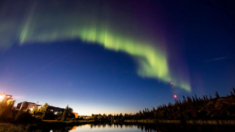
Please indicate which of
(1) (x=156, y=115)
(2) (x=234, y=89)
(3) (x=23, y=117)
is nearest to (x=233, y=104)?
(2) (x=234, y=89)

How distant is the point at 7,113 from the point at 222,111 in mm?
147192

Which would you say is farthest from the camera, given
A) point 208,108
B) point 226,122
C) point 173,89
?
point 173,89

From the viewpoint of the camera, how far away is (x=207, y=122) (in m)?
81.4

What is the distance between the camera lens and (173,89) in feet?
490

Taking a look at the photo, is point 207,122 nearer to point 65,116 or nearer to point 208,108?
point 208,108

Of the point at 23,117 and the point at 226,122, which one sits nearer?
the point at 23,117

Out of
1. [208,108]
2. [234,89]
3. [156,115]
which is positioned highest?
[234,89]

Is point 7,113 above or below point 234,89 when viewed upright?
below

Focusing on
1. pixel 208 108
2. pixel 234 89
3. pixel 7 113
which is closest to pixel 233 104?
pixel 234 89

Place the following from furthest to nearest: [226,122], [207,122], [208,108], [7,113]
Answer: [208,108]
[207,122]
[226,122]
[7,113]

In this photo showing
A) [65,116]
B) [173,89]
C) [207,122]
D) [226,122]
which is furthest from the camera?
[173,89]

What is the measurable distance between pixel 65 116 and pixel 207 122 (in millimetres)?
109076

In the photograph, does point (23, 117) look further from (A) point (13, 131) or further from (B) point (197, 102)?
(B) point (197, 102)

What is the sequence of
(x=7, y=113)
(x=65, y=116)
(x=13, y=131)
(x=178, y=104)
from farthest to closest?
(x=178, y=104) → (x=65, y=116) → (x=7, y=113) → (x=13, y=131)
